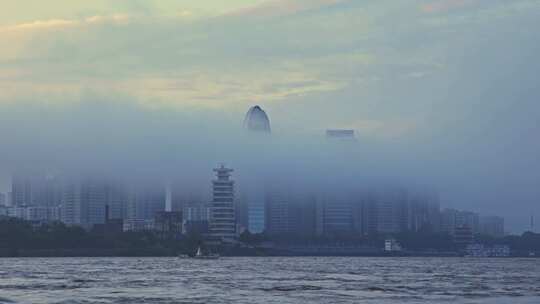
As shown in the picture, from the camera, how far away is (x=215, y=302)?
6197cm

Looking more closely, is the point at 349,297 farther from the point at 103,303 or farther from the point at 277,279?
the point at 277,279

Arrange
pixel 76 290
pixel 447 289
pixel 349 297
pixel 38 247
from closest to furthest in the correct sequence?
pixel 349 297 → pixel 76 290 → pixel 447 289 → pixel 38 247

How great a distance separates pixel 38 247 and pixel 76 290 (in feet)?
411

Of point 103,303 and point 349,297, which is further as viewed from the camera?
point 349,297

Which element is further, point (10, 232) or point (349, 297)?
point (10, 232)

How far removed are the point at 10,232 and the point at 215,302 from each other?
13844cm

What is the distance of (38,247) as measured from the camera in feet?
633

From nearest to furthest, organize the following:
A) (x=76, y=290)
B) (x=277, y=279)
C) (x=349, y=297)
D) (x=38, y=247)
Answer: (x=349, y=297) < (x=76, y=290) < (x=277, y=279) < (x=38, y=247)

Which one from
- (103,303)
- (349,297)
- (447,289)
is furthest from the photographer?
(447,289)

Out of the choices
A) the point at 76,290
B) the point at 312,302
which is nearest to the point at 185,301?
the point at 312,302

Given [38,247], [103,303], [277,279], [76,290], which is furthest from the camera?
[38,247]

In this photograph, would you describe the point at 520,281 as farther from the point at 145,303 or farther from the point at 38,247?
the point at 38,247

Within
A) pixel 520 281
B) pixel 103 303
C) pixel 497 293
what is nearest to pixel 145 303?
pixel 103 303

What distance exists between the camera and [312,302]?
62156 mm
